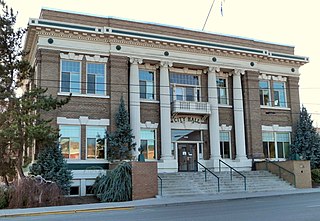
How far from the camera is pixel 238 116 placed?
2959 centimetres

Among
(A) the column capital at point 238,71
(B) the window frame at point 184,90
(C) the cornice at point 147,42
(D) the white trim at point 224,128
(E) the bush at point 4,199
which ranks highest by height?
(C) the cornice at point 147,42

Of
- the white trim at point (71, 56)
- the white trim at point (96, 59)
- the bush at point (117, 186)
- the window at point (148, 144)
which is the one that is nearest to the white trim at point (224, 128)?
the window at point (148, 144)

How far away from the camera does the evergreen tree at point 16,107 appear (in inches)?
774

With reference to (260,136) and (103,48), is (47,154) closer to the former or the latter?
(103,48)

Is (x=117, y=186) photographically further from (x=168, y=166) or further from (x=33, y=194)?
(x=168, y=166)

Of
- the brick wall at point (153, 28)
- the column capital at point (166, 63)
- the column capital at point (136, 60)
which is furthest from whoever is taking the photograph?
the column capital at point (166, 63)

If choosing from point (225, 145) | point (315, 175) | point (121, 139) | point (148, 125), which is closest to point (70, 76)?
point (121, 139)

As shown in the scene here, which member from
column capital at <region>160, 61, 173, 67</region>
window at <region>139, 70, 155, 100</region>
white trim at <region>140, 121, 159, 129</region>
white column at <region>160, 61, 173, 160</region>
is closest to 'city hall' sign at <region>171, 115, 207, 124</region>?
white column at <region>160, 61, 173, 160</region>

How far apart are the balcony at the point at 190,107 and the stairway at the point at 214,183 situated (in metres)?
4.52

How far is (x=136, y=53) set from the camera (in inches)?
1053

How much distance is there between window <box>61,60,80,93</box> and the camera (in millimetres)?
24938

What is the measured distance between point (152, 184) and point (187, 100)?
375 inches

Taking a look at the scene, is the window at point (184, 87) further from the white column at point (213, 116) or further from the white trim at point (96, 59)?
the white trim at point (96, 59)

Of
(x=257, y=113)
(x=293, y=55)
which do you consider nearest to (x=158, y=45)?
(x=257, y=113)
